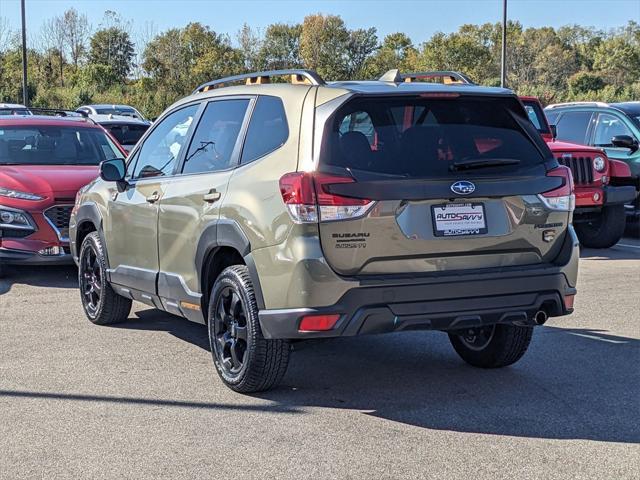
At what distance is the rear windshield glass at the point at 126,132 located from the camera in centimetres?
2030

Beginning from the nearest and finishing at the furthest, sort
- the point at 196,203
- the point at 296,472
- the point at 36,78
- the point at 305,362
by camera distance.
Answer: the point at 296,472 → the point at 196,203 → the point at 305,362 → the point at 36,78

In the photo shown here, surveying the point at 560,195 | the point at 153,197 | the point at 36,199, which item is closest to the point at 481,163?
the point at 560,195

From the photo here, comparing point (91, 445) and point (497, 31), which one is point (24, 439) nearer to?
point (91, 445)

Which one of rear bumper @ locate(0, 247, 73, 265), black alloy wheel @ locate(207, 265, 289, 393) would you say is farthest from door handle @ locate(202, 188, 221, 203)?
rear bumper @ locate(0, 247, 73, 265)

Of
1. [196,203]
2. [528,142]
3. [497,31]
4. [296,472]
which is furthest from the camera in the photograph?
[497,31]

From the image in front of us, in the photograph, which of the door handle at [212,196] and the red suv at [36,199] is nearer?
the door handle at [212,196]

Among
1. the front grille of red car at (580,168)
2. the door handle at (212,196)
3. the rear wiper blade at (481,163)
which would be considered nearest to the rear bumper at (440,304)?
the rear wiper blade at (481,163)

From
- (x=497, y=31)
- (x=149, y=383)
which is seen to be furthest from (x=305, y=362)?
(x=497, y=31)

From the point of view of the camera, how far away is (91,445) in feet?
15.2

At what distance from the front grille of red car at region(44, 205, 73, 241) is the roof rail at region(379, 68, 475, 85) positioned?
4543 millimetres

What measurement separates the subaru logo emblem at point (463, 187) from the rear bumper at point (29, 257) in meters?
5.54

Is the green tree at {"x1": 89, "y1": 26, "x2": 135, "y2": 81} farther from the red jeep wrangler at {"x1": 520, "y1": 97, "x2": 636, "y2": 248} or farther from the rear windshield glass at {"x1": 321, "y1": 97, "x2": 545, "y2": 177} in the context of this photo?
the rear windshield glass at {"x1": 321, "y1": 97, "x2": 545, "y2": 177}

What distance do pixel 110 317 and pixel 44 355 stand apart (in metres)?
0.99

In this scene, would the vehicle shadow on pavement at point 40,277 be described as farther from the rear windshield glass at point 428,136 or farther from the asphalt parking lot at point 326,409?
the rear windshield glass at point 428,136
